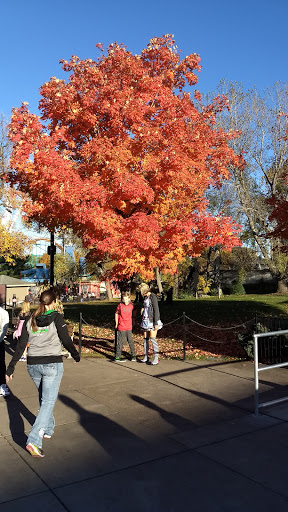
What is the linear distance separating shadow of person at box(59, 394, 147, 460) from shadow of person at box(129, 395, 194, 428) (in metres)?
0.68

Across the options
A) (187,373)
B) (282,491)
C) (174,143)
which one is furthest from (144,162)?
(282,491)

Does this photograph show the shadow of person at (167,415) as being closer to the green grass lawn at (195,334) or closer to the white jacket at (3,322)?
the white jacket at (3,322)

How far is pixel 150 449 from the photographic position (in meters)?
4.79

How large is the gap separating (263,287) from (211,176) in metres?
34.2

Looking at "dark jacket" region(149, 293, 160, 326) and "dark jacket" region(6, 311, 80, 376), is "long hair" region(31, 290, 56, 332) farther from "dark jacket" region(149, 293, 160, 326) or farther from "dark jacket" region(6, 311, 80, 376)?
"dark jacket" region(149, 293, 160, 326)

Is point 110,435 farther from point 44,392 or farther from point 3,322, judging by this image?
point 3,322

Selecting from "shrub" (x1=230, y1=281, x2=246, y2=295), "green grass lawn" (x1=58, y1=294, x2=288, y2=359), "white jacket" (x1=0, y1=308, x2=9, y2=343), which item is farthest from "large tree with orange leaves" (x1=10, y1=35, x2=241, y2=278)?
"shrub" (x1=230, y1=281, x2=246, y2=295)

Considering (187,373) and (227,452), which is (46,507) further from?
(187,373)

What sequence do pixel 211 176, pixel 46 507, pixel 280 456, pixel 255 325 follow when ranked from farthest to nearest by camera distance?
pixel 211 176 → pixel 255 325 → pixel 280 456 → pixel 46 507

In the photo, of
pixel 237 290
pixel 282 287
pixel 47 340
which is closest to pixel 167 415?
pixel 47 340

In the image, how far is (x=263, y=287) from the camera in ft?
151

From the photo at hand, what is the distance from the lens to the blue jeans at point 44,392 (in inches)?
183

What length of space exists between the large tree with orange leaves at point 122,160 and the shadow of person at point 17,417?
4.40 metres

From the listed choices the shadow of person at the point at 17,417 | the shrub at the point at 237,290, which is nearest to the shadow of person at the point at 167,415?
the shadow of person at the point at 17,417
